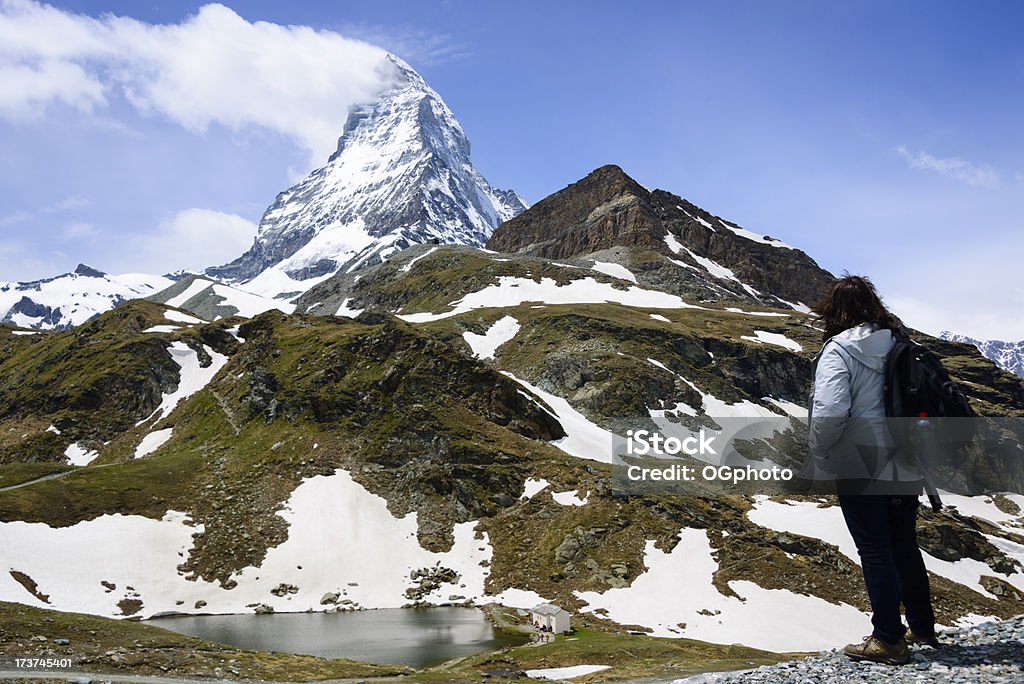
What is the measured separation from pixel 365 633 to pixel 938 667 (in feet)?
150

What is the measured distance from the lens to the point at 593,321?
438ft

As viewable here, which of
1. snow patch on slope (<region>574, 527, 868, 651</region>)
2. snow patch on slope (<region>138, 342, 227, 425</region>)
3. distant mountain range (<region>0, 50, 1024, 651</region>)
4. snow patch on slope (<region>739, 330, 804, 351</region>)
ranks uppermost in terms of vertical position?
snow patch on slope (<region>739, 330, 804, 351</region>)

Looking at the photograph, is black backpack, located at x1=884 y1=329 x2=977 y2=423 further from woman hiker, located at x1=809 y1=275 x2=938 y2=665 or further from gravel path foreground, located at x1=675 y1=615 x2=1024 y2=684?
gravel path foreground, located at x1=675 y1=615 x2=1024 y2=684

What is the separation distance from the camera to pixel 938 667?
995cm

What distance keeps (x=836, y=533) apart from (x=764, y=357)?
242ft

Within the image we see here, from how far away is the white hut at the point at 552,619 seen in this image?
155ft

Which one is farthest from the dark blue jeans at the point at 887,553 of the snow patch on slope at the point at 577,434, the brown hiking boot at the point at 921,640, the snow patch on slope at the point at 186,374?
the snow patch on slope at the point at 186,374

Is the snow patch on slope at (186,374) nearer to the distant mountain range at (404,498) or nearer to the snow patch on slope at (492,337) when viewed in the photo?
the distant mountain range at (404,498)

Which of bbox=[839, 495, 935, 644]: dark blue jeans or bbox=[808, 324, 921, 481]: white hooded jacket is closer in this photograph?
bbox=[808, 324, 921, 481]: white hooded jacket

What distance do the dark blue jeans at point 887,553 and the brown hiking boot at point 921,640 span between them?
25cm

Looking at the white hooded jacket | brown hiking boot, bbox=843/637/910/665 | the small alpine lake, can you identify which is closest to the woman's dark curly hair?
the white hooded jacket

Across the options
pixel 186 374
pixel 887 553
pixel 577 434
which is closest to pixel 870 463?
pixel 887 553

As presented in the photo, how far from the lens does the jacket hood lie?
9992 mm

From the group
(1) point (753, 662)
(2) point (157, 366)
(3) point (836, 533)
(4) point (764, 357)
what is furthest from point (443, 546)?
(4) point (764, 357)
